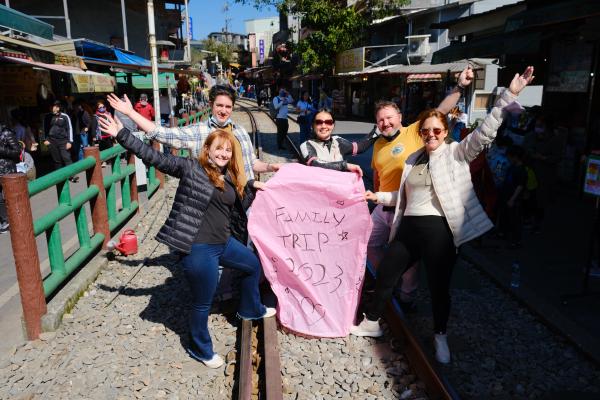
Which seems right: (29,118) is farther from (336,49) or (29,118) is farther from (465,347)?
(336,49)

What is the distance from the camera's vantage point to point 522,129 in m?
9.66

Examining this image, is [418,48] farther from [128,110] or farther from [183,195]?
[183,195]

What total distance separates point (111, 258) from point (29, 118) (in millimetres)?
8970

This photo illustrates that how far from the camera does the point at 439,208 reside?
380cm

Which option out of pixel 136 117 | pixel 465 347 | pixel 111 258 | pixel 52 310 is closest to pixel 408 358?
pixel 465 347

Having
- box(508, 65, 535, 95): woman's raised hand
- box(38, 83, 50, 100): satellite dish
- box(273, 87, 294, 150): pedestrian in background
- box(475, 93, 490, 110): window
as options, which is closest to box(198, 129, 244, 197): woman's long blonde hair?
box(508, 65, 535, 95): woman's raised hand

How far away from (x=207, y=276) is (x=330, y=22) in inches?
1220

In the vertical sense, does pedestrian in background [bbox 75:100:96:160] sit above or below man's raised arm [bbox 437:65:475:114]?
below

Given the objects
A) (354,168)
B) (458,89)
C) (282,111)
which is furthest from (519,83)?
(282,111)

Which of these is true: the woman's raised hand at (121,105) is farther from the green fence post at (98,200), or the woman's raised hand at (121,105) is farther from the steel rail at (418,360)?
the steel rail at (418,360)

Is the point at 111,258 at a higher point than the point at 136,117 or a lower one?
lower

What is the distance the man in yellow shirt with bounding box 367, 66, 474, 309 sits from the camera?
4352 millimetres

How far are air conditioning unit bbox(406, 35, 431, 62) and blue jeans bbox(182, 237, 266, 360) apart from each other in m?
23.3

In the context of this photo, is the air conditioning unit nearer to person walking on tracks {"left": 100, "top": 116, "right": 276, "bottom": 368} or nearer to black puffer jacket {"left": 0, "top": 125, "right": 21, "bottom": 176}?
black puffer jacket {"left": 0, "top": 125, "right": 21, "bottom": 176}
